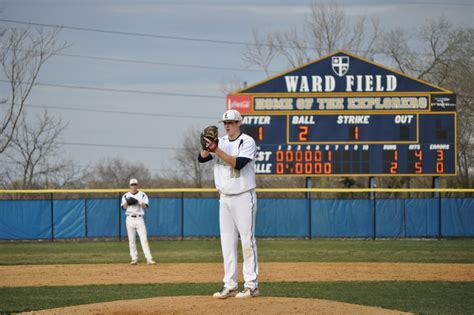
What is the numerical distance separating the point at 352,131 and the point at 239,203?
17125 mm

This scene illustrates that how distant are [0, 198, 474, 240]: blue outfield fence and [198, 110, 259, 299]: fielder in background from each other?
748 inches

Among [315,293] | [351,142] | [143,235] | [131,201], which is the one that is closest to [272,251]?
[143,235]

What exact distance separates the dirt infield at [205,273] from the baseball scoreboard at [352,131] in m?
8.52

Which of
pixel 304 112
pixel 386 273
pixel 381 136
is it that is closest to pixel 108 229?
pixel 304 112

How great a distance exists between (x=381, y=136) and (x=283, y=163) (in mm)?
3080

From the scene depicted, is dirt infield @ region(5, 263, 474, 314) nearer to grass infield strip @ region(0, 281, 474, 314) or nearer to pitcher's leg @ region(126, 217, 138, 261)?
pitcher's leg @ region(126, 217, 138, 261)

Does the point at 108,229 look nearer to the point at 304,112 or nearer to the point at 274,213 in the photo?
the point at 274,213

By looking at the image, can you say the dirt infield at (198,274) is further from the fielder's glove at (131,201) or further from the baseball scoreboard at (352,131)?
the baseball scoreboard at (352,131)

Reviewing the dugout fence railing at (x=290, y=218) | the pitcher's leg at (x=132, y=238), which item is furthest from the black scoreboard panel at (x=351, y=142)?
the pitcher's leg at (x=132, y=238)

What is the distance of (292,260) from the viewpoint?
61.2 ft

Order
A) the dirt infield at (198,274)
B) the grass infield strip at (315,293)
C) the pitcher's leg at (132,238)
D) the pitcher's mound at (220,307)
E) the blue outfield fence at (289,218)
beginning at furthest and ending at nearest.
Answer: the blue outfield fence at (289,218) < the pitcher's leg at (132,238) < the dirt infield at (198,274) < the grass infield strip at (315,293) < the pitcher's mound at (220,307)

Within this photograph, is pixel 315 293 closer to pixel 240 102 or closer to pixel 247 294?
pixel 247 294

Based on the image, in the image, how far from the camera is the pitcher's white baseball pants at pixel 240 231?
882 centimetres

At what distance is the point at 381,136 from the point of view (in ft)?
83.6
